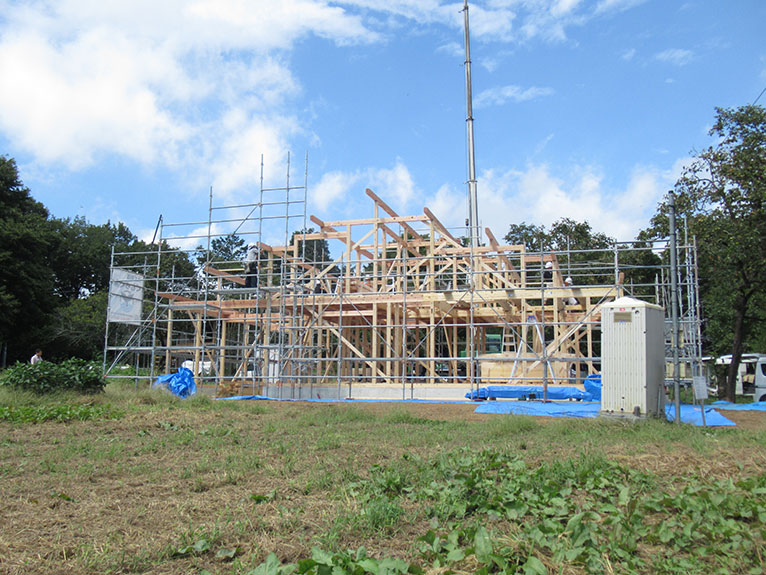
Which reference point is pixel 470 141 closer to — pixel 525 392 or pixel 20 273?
pixel 525 392

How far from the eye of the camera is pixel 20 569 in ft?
11.6

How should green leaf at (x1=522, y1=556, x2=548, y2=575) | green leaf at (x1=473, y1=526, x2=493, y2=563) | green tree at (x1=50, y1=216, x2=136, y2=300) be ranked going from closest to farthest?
green leaf at (x1=522, y1=556, x2=548, y2=575)
green leaf at (x1=473, y1=526, x2=493, y2=563)
green tree at (x1=50, y1=216, x2=136, y2=300)

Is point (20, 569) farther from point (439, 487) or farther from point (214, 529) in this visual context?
point (439, 487)

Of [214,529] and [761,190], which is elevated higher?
[761,190]

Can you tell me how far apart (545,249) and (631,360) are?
82.1 feet

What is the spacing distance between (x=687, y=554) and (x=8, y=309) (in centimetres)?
2895

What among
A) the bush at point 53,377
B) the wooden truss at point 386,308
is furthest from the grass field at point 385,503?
the wooden truss at point 386,308

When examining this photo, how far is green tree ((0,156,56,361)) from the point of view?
1078 inches

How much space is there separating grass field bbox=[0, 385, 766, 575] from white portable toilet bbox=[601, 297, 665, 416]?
1.79 m

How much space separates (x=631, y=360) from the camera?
9.99 m

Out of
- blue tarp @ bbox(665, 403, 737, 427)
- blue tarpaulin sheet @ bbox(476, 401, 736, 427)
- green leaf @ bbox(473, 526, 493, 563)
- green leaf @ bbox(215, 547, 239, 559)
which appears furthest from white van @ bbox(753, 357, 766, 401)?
green leaf @ bbox(215, 547, 239, 559)

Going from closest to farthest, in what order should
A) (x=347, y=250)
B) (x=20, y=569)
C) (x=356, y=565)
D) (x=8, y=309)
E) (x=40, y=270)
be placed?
1. (x=356, y=565)
2. (x=20, y=569)
3. (x=347, y=250)
4. (x=8, y=309)
5. (x=40, y=270)

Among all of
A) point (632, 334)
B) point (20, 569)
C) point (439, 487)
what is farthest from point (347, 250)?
point (20, 569)

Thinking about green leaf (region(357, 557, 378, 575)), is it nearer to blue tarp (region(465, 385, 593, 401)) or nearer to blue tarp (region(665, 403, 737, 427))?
blue tarp (region(665, 403, 737, 427))
